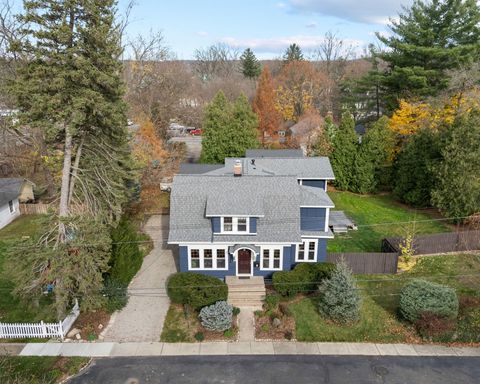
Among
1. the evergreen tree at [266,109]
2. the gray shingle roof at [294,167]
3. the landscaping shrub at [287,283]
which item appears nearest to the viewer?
the landscaping shrub at [287,283]

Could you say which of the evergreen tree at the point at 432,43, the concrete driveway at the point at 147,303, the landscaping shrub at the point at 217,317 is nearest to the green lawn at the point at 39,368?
the concrete driveway at the point at 147,303

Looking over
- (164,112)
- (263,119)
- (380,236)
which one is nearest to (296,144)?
(263,119)

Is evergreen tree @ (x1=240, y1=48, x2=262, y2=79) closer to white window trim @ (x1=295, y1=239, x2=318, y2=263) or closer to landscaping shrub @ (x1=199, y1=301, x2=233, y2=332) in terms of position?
white window trim @ (x1=295, y1=239, x2=318, y2=263)

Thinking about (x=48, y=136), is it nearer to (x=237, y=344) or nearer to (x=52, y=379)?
(x=52, y=379)

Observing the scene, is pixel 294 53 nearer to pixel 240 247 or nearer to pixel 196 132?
pixel 196 132

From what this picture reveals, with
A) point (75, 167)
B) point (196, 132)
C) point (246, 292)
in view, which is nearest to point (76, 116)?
point (75, 167)

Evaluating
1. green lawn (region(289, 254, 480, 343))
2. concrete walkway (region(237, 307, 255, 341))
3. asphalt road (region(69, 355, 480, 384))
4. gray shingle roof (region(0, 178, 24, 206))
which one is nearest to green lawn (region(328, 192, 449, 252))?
green lawn (region(289, 254, 480, 343))

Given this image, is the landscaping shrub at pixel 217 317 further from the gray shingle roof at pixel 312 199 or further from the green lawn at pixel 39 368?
the gray shingle roof at pixel 312 199
